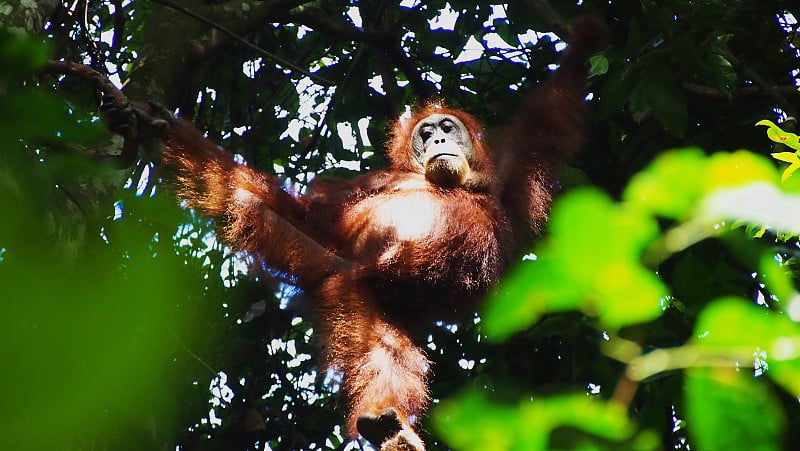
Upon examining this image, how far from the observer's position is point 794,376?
0.65m

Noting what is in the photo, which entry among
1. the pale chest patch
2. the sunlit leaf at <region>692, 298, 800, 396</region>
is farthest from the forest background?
the pale chest patch

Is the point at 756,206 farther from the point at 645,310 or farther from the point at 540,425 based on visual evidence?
the point at 540,425

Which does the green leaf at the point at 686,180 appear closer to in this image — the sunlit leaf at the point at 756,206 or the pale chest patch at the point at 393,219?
the sunlit leaf at the point at 756,206

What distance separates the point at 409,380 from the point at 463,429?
286 cm

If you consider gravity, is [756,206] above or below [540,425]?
above

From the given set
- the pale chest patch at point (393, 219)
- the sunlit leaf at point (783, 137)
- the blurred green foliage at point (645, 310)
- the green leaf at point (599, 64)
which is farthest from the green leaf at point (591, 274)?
the pale chest patch at point (393, 219)

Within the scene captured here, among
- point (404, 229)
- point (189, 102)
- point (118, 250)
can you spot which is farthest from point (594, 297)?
point (189, 102)

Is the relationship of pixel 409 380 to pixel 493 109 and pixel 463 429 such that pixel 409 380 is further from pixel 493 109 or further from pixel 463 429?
pixel 463 429

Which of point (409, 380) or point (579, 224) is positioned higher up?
point (409, 380)

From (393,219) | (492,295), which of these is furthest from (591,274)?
(393,219)

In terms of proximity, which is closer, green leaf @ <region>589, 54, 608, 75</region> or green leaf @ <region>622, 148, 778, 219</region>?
green leaf @ <region>622, 148, 778, 219</region>

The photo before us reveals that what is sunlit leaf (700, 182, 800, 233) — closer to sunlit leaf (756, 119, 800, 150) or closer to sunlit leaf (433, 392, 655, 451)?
sunlit leaf (433, 392, 655, 451)

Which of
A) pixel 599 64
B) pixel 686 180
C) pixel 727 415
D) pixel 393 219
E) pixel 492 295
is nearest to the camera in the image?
pixel 727 415

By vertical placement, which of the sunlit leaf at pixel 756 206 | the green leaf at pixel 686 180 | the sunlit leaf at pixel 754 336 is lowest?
the sunlit leaf at pixel 754 336
